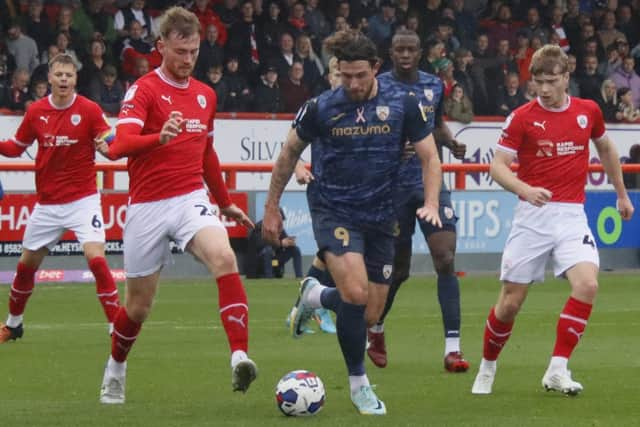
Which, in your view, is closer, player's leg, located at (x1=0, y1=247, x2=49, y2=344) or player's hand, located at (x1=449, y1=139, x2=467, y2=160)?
player's hand, located at (x1=449, y1=139, x2=467, y2=160)

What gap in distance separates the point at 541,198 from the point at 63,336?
6029mm

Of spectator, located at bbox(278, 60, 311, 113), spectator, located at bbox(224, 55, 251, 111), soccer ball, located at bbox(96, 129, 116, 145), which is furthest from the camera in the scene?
spectator, located at bbox(278, 60, 311, 113)

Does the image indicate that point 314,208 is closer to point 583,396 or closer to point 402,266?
point 583,396

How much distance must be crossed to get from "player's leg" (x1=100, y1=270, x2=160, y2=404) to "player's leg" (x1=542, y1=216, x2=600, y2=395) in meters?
2.53

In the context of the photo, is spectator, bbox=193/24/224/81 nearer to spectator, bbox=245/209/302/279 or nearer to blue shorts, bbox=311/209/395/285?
spectator, bbox=245/209/302/279

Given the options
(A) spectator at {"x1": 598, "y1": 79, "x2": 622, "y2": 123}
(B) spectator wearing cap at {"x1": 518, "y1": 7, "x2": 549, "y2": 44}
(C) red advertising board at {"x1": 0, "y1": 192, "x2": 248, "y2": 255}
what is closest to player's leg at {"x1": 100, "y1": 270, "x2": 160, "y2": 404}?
(C) red advertising board at {"x1": 0, "y1": 192, "x2": 248, "y2": 255}

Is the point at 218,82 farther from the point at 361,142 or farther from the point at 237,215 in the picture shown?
the point at 361,142

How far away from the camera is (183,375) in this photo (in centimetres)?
1130

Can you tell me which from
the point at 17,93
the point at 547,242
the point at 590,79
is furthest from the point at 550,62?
the point at 590,79

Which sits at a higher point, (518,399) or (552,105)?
(552,105)

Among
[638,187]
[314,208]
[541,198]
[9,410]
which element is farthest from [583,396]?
[638,187]

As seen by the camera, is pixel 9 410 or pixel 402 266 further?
pixel 402 266

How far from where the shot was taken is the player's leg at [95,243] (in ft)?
43.3

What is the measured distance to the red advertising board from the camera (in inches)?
782
